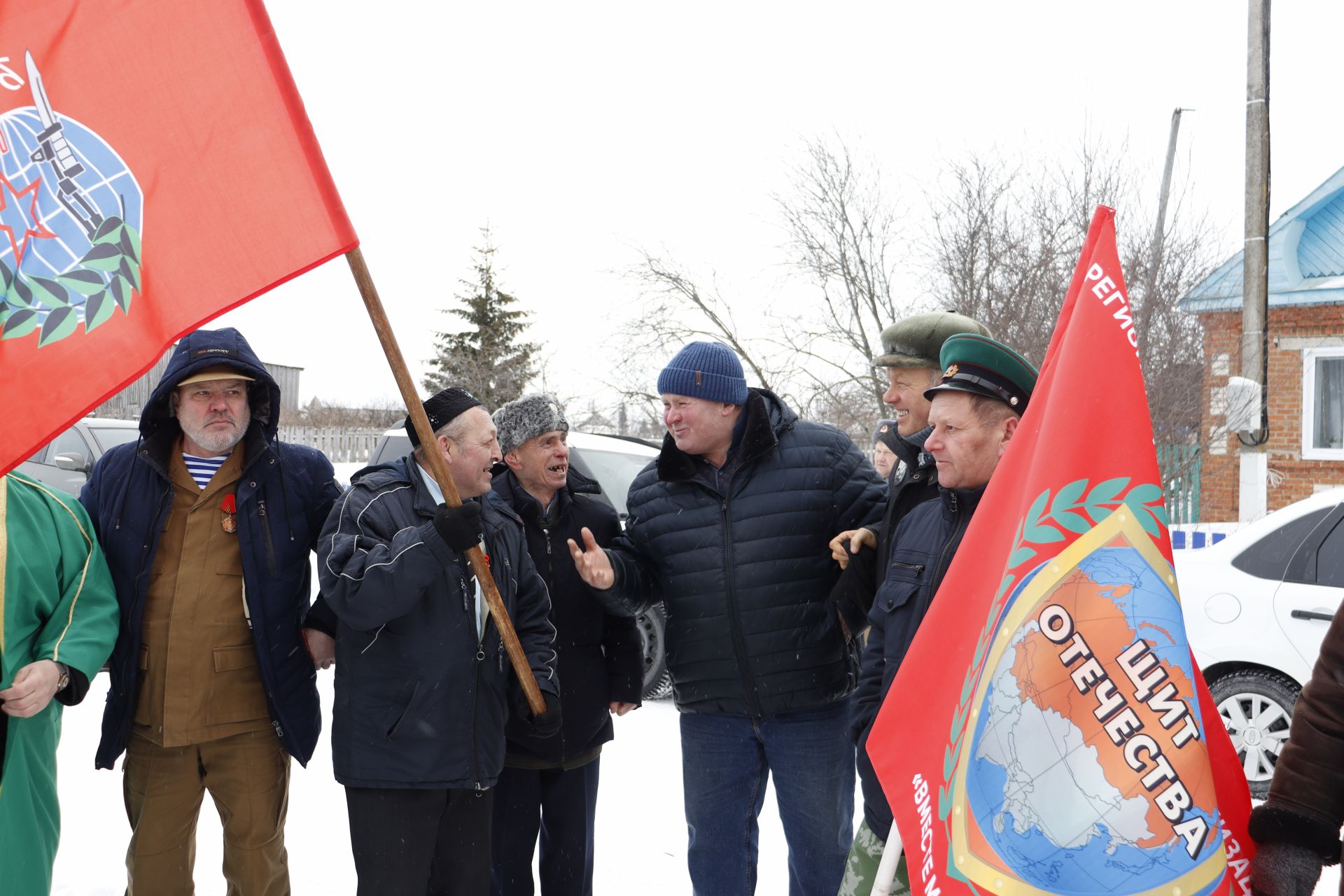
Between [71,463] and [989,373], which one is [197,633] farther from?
[71,463]

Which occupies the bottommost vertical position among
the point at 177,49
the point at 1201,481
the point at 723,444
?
the point at 1201,481

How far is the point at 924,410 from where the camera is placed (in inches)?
138

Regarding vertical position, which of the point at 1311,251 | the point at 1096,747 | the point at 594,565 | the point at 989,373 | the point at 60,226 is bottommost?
the point at 1311,251

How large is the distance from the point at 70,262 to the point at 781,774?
266cm

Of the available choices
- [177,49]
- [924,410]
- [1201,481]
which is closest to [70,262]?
[177,49]

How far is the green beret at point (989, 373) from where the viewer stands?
275cm

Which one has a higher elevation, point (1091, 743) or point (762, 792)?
point (1091, 743)

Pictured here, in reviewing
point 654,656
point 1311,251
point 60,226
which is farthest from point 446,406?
point 1311,251

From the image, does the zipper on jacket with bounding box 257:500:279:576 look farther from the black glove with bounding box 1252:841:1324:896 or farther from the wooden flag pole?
the black glove with bounding box 1252:841:1324:896

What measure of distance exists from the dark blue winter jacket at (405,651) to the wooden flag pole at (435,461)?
4.1 inches

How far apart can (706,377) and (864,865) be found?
1662 millimetres

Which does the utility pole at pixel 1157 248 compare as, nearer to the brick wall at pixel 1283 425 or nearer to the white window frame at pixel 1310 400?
the brick wall at pixel 1283 425

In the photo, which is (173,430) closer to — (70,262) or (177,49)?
(70,262)

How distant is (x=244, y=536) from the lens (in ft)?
11.3
